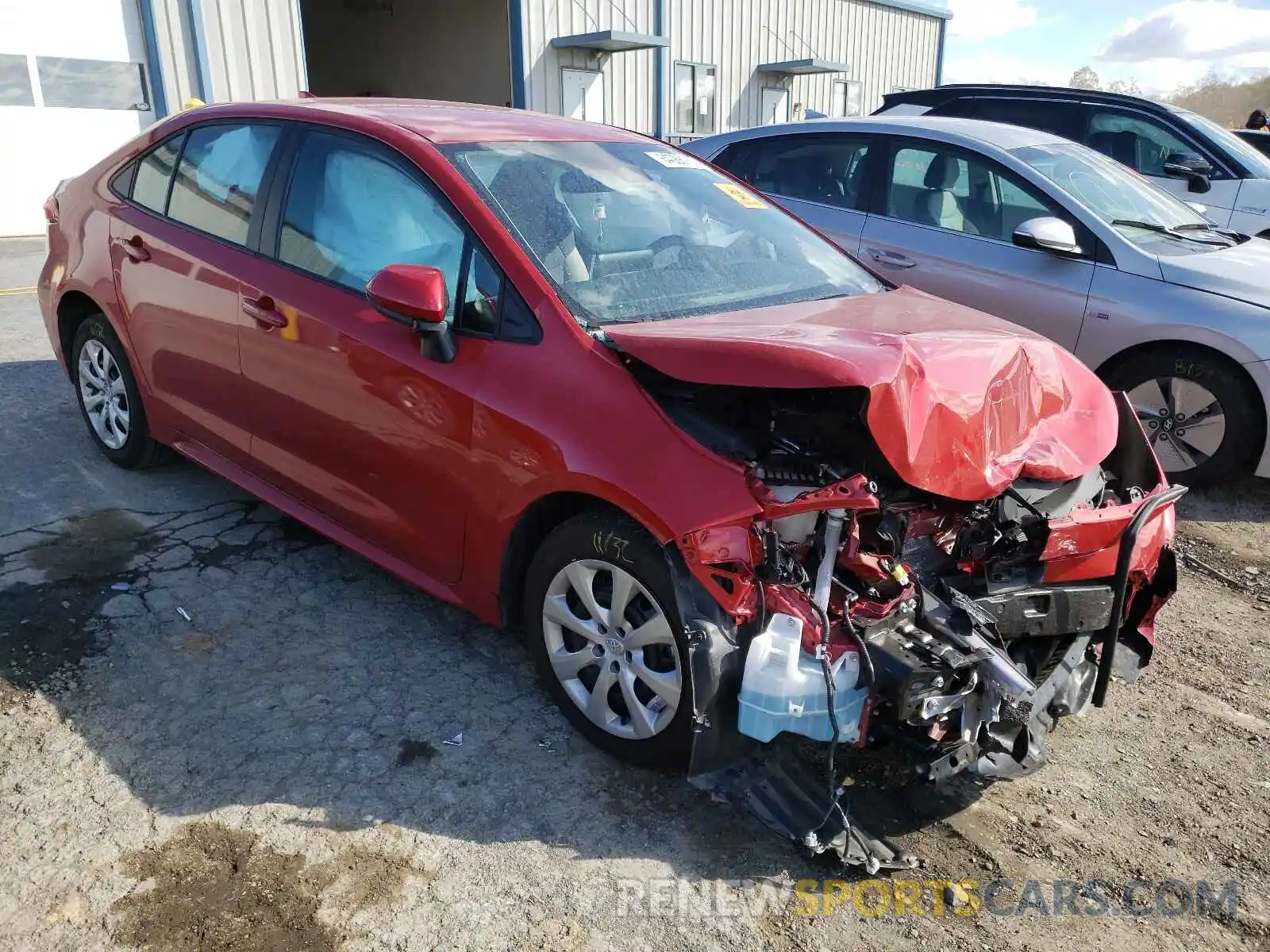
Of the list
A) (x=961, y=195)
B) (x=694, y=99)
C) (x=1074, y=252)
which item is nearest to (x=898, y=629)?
(x=1074, y=252)

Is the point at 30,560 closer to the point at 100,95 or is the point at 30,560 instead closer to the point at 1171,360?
the point at 1171,360

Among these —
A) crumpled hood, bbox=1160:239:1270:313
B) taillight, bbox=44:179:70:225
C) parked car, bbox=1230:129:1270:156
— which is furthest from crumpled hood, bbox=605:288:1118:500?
parked car, bbox=1230:129:1270:156

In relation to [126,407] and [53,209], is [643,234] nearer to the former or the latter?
[126,407]

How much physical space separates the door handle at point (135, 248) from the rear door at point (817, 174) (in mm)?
3388

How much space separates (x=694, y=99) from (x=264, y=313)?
703 inches

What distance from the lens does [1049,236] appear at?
5.11m

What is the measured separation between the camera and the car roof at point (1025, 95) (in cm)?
780

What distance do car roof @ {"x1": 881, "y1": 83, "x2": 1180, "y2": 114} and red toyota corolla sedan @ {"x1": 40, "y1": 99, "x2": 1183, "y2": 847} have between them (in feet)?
17.4

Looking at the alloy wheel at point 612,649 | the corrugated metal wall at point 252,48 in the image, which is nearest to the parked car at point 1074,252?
the alloy wheel at point 612,649

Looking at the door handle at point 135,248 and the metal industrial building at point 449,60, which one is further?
the metal industrial building at point 449,60

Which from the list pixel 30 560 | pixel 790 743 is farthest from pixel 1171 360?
pixel 30 560

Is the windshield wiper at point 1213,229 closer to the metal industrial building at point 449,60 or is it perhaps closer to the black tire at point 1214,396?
the black tire at point 1214,396

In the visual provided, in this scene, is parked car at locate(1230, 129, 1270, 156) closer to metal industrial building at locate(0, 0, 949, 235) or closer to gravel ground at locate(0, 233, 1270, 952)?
metal industrial building at locate(0, 0, 949, 235)

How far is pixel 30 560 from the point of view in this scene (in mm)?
3871
